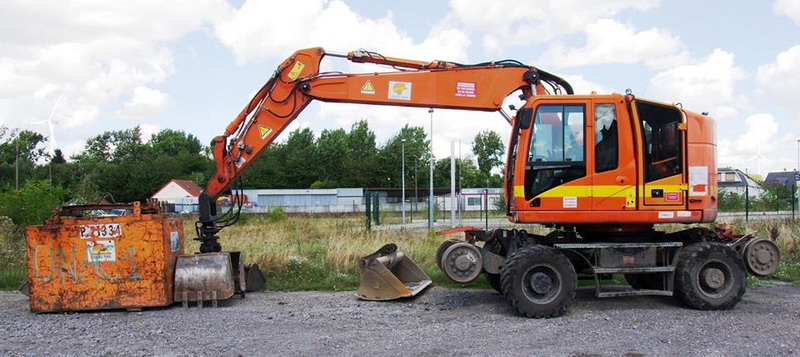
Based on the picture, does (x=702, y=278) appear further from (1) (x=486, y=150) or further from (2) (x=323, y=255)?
(1) (x=486, y=150)

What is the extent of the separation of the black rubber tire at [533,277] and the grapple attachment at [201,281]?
12.6 feet

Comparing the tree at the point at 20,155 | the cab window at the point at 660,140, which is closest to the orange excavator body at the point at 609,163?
the cab window at the point at 660,140

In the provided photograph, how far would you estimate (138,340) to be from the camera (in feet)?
23.2

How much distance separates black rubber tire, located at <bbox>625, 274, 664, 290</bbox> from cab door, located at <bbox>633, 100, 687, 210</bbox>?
3.85ft

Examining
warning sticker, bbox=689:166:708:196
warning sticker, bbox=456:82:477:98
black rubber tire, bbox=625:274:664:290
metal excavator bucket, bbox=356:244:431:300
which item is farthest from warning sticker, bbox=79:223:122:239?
warning sticker, bbox=689:166:708:196

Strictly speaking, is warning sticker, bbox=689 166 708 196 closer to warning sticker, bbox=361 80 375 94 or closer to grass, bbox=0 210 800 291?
grass, bbox=0 210 800 291

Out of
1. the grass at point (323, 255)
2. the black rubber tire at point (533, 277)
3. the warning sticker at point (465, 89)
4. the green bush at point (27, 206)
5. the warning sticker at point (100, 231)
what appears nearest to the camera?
the black rubber tire at point (533, 277)

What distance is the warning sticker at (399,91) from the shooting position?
31.4 ft

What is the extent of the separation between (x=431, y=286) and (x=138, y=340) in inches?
192

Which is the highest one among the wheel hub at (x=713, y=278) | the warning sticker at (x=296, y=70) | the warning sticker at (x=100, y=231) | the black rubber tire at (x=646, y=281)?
the warning sticker at (x=296, y=70)

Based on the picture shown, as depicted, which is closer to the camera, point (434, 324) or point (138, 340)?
point (138, 340)

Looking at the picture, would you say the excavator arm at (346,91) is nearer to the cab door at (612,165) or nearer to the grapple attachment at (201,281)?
the grapple attachment at (201,281)

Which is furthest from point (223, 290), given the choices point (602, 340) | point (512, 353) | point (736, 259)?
point (736, 259)

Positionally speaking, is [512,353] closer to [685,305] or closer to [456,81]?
[685,305]
